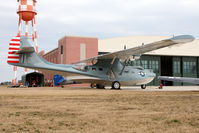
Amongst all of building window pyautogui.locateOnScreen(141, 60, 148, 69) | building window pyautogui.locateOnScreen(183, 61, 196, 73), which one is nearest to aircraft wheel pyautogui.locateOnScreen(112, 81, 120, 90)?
building window pyautogui.locateOnScreen(141, 60, 148, 69)

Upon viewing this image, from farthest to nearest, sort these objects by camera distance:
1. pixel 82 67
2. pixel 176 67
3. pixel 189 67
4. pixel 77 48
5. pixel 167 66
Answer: pixel 167 66, pixel 189 67, pixel 176 67, pixel 77 48, pixel 82 67

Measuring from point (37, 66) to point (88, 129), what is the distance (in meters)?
18.4

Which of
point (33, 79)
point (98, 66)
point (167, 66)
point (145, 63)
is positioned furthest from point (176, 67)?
point (98, 66)

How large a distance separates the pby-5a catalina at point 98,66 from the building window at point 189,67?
110ft

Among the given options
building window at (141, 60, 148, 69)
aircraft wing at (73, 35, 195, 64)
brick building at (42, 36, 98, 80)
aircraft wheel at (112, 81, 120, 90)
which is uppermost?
brick building at (42, 36, 98, 80)

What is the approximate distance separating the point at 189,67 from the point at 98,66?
3883 centimetres

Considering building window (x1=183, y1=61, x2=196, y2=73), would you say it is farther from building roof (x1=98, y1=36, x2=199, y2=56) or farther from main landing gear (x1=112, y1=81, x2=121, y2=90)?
main landing gear (x1=112, y1=81, x2=121, y2=90)

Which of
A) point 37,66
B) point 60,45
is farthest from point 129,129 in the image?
point 60,45

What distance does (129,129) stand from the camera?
173 inches

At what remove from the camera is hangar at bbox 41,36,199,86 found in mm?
45312

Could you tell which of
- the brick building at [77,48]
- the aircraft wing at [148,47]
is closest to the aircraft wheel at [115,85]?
the aircraft wing at [148,47]

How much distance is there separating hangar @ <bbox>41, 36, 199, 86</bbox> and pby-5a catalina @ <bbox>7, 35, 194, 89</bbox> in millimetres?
19861

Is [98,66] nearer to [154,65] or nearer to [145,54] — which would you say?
[145,54]

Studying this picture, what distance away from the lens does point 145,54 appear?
53.8 metres
